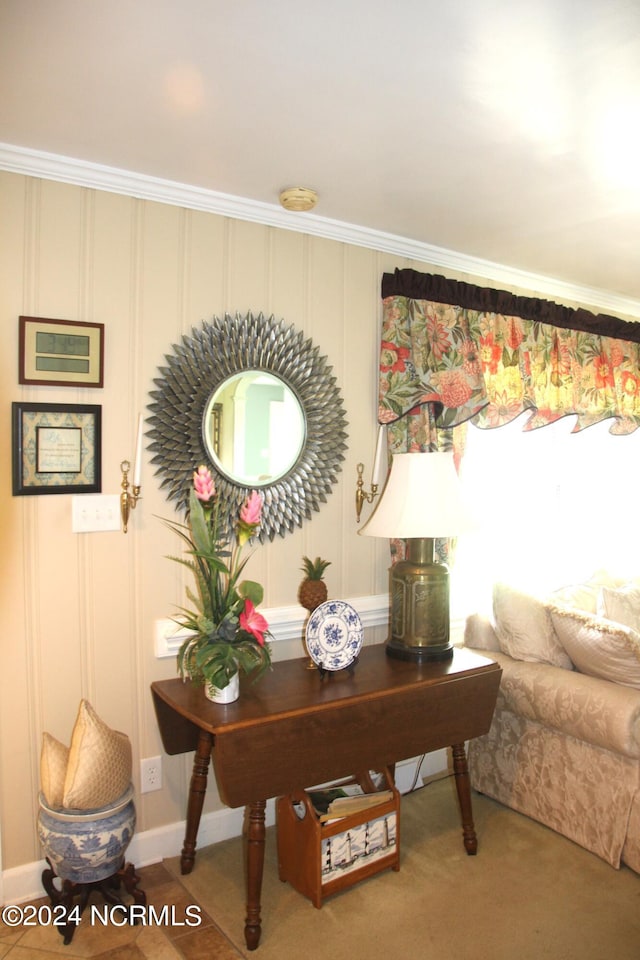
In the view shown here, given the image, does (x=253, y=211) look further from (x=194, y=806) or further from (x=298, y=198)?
(x=194, y=806)

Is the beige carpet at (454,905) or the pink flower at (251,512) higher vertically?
the pink flower at (251,512)

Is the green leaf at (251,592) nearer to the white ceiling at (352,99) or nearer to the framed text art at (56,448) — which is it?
the framed text art at (56,448)

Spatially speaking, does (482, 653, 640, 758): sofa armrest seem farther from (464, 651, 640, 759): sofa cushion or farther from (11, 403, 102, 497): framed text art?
(11, 403, 102, 497): framed text art

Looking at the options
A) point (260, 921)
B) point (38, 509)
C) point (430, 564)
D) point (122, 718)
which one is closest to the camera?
point (260, 921)

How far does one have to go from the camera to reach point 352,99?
1854 millimetres

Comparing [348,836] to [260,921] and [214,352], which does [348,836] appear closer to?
[260,921]

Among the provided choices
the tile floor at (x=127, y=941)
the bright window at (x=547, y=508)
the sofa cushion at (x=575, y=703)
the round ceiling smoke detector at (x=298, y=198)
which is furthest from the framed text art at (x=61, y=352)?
the sofa cushion at (x=575, y=703)

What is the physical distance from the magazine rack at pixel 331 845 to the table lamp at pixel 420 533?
0.53 metres

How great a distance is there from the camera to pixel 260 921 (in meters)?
2.08

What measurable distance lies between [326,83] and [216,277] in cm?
90

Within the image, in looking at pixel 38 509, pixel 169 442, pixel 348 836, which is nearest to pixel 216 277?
pixel 169 442

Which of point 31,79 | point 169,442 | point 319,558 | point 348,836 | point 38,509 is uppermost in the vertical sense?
point 31,79

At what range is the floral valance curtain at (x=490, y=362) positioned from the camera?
2.94 metres

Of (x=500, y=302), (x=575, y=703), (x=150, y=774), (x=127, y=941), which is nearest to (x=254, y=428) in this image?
(x=150, y=774)
